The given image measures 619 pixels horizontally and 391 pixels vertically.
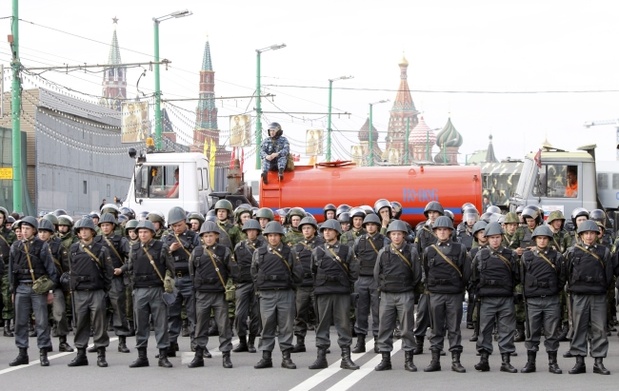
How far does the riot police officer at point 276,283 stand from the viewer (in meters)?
14.0

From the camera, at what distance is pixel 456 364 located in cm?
1351

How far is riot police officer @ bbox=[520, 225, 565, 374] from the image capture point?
529 inches

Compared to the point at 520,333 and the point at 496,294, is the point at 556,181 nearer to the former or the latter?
the point at 520,333

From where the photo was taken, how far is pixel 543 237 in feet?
45.1

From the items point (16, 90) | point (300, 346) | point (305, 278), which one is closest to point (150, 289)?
point (300, 346)

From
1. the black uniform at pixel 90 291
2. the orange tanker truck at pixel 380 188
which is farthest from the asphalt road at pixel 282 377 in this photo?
the orange tanker truck at pixel 380 188

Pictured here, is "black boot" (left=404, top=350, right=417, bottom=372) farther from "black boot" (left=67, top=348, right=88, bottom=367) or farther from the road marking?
"black boot" (left=67, top=348, right=88, bottom=367)

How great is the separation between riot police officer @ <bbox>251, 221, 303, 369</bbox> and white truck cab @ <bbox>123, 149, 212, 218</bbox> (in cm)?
1298

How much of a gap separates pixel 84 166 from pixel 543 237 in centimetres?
5652

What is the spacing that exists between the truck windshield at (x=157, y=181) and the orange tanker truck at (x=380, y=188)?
279cm

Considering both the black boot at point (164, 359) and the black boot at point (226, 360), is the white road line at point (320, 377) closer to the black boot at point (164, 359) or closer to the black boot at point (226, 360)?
the black boot at point (226, 360)

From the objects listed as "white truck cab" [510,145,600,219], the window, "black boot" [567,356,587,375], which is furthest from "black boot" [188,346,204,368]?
the window

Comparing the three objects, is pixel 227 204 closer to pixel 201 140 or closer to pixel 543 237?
pixel 543 237

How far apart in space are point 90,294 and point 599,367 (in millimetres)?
6128
